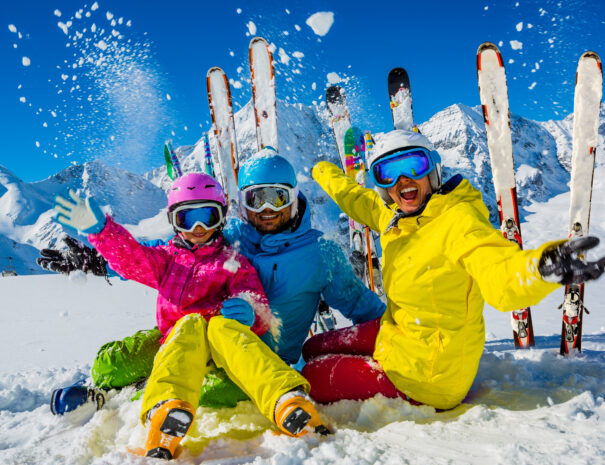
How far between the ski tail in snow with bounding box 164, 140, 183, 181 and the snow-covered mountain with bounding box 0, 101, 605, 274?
282 ft

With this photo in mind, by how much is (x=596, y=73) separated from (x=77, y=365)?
546 cm

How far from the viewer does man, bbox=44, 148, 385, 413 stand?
2467mm

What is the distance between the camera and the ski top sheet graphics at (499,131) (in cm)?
401

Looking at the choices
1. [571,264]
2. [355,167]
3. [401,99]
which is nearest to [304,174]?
[355,167]

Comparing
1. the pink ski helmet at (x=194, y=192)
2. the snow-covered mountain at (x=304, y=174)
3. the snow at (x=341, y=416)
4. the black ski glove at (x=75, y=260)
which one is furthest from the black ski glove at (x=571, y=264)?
the snow-covered mountain at (x=304, y=174)

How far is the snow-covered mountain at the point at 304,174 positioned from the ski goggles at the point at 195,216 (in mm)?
88664

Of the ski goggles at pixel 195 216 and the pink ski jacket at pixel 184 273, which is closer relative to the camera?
the pink ski jacket at pixel 184 273

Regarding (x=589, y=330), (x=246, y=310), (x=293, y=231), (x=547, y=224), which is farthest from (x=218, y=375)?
(x=547, y=224)

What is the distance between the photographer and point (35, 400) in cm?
283

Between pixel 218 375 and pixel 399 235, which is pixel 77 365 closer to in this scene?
pixel 218 375

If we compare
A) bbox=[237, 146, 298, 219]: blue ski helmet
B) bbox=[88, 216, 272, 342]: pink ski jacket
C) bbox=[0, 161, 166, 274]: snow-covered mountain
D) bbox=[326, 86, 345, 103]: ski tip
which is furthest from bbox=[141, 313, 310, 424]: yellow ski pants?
bbox=[0, 161, 166, 274]: snow-covered mountain

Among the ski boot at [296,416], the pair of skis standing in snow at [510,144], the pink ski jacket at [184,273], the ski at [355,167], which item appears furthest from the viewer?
the ski at [355,167]

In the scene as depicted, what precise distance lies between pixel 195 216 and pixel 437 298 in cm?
154

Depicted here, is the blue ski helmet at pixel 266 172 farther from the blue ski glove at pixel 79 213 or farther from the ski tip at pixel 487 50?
the ski tip at pixel 487 50
